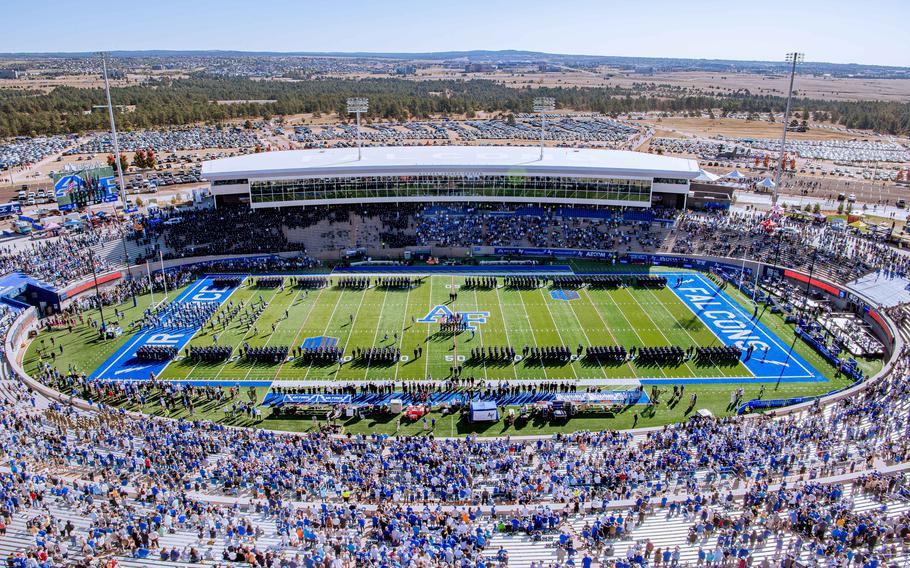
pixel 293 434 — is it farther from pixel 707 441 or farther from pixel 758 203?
pixel 758 203

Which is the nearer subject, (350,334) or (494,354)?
(494,354)

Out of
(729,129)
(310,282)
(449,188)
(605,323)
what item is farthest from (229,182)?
(729,129)

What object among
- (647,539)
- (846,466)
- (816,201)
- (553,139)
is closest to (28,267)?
(647,539)

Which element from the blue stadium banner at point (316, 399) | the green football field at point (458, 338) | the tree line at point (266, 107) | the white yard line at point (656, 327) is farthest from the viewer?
the tree line at point (266, 107)

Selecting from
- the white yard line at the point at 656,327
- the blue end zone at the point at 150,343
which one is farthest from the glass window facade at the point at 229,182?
the white yard line at the point at 656,327

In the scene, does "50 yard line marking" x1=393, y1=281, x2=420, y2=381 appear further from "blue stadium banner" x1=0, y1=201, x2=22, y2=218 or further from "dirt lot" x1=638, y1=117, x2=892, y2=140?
"dirt lot" x1=638, y1=117, x2=892, y2=140

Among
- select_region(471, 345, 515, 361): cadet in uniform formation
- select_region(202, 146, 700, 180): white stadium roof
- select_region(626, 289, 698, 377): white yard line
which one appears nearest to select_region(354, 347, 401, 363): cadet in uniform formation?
select_region(471, 345, 515, 361): cadet in uniform formation

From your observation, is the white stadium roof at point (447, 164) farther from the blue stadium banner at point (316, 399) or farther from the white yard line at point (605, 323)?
the blue stadium banner at point (316, 399)

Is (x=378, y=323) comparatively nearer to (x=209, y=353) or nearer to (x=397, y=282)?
(x=397, y=282)
